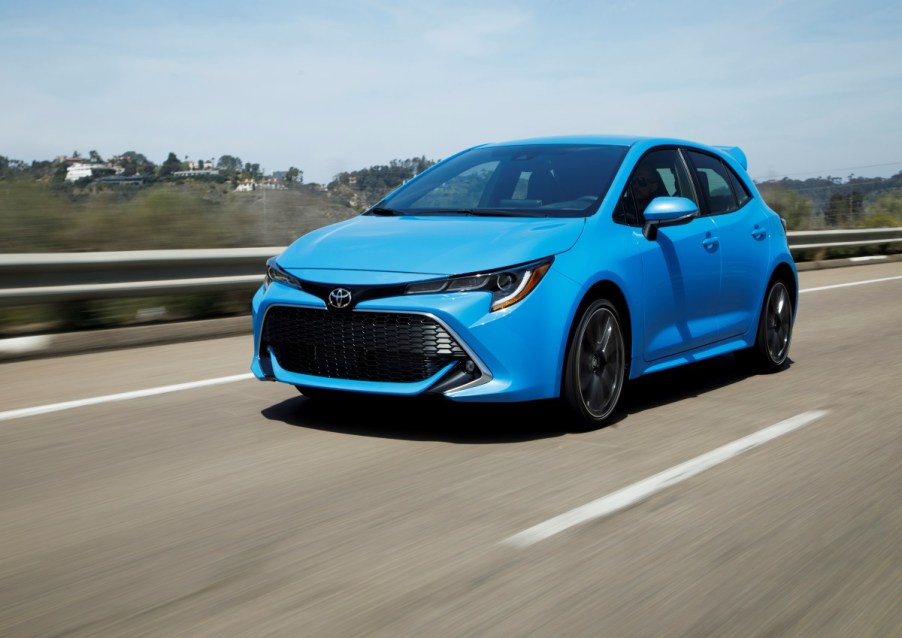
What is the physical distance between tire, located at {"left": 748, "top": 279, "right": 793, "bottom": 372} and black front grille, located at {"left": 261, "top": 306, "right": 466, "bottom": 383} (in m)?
3.30

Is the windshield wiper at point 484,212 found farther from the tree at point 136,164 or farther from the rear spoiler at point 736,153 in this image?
the tree at point 136,164

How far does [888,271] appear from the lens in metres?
19.4

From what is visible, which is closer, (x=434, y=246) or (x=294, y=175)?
(x=434, y=246)

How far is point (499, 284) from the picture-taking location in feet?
17.9

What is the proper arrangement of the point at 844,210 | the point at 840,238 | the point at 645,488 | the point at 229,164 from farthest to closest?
1. the point at 844,210
2. the point at 840,238
3. the point at 229,164
4. the point at 645,488

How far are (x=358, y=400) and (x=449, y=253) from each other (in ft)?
4.66

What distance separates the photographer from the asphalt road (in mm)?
3438

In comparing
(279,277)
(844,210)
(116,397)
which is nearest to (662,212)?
(279,277)

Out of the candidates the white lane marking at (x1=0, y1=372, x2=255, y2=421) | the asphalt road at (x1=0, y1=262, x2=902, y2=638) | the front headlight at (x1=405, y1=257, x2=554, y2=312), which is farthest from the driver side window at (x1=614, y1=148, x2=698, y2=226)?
the white lane marking at (x1=0, y1=372, x2=255, y2=421)

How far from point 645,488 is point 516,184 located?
252 cm

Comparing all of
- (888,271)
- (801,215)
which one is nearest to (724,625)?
(888,271)

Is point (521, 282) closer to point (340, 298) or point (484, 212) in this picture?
point (340, 298)

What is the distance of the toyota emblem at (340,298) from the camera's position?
548 centimetres

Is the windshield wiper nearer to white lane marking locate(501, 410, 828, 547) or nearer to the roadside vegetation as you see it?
white lane marking locate(501, 410, 828, 547)
